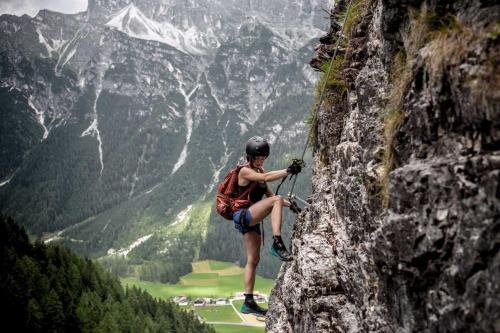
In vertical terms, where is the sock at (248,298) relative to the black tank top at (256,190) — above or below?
below

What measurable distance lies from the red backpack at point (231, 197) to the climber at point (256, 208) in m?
0.12

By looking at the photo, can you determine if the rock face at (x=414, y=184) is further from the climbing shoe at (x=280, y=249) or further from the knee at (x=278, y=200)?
the knee at (x=278, y=200)

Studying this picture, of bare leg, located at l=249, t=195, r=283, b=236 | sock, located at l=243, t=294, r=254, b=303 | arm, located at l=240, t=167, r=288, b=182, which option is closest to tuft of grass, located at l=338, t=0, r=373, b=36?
arm, located at l=240, t=167, r=288, b=182

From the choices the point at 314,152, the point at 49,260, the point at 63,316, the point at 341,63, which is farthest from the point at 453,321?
the point at 49,260

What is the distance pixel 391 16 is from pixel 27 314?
6924 centimetres

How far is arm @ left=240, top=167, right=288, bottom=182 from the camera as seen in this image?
10.2 metres

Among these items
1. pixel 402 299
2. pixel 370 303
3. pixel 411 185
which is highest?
pixel 411 185

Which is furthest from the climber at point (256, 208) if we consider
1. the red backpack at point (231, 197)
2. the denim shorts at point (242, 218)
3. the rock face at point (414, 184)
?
the rock face at point (414, 184)

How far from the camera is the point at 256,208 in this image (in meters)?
11.0

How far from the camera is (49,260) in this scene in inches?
3049

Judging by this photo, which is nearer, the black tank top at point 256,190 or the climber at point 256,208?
the climber at point 256,208

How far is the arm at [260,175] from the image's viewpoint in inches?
402

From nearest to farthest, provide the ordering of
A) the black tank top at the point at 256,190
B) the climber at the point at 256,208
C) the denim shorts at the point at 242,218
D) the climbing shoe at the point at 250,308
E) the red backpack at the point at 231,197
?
1. the climber at the point at 256,208
2. the denim shorts at the point at 242,218
3. the red backpack at the point at 231,197
4. the black tank top at the point at 256,190
5. the climbing shoe at the point at 250,308

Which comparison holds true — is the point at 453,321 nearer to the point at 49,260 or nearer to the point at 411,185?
the point at 411,185
